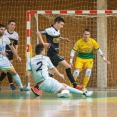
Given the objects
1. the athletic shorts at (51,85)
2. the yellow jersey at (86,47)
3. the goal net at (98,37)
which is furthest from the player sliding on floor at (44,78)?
the goal net at (98,37)

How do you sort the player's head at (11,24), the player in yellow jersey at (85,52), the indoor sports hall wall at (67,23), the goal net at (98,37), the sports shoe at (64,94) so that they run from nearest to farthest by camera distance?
the sports shoe at (64,94), the player in yellow jersey at (85,52), the player's head at (11,24), the goal net at (98,37), the indoor sports hall wall at (67,23)

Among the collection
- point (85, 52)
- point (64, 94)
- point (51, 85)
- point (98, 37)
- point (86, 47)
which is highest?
point (98, 37)

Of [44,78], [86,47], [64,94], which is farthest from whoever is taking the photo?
[86,47]

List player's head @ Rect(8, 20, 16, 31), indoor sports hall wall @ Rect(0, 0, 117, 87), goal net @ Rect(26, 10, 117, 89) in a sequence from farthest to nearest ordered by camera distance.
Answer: indoor sports hall wall @ Rect(0, 0, 117, 87) → goal net @ Rect(26, 10, 117, 89) → player's head @ Rect(8, 20, 16, 31)

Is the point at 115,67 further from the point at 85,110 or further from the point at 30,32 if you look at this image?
the point at 85,110

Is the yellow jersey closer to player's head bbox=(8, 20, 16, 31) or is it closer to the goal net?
player's head bbox=(8, 20, 16, 31)

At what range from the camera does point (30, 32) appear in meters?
13.4

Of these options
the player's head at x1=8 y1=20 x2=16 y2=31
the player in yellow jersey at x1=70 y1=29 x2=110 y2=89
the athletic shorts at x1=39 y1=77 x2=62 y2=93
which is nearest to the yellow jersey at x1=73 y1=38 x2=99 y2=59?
the player in yellow jersey at x1=70 y1=29 x2=110 y2=89

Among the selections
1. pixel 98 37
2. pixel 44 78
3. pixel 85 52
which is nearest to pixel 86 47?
pixel 85 52

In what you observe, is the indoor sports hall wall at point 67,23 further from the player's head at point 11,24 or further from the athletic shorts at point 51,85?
the athletic shorts at point 51,85

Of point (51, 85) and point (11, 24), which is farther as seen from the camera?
point (11, 24)

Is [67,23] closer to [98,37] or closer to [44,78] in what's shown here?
[98,37]

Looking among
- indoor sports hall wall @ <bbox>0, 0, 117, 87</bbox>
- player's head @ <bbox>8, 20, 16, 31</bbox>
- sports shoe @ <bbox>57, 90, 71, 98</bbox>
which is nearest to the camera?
sports shoe @ <bbox>57, 90, 71, 98</bbox>

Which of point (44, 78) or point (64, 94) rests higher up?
point (44, 78)
